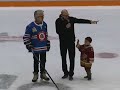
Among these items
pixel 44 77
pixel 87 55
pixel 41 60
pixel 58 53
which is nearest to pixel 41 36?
pixel 41 60

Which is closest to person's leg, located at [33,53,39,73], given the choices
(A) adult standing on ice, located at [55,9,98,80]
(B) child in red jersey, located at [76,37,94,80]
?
(A) adult standing on ice, located at [55,9,98,80]

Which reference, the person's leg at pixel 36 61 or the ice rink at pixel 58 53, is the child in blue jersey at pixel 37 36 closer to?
the person's leg at pixel 36 61

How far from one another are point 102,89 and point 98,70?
102 centimetres

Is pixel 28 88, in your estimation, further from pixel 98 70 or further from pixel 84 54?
pixel 98 70

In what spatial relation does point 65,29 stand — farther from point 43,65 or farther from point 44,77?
point 44,77

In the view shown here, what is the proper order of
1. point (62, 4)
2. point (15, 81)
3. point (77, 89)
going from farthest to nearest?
point (62, 4) → point (15, 81) → point (77, 89)

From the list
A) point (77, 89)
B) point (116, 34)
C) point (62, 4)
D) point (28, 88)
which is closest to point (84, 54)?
point (77, 89)

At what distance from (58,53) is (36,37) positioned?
213 cm

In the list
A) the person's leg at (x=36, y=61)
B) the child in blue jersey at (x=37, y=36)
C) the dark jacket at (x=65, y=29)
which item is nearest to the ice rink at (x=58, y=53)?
the person's leg at (x=36, y=61)

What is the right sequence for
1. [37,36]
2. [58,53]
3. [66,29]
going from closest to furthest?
[37,36] < [66,29] < [58,53]

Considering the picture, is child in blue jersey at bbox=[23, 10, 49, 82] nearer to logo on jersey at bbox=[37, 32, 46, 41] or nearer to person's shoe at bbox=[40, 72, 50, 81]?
logo on jersey at bbox=[37, 32, 46, 41]

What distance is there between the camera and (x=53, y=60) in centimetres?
721

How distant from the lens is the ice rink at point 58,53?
5.84 m

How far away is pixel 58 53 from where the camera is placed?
7.74 m
